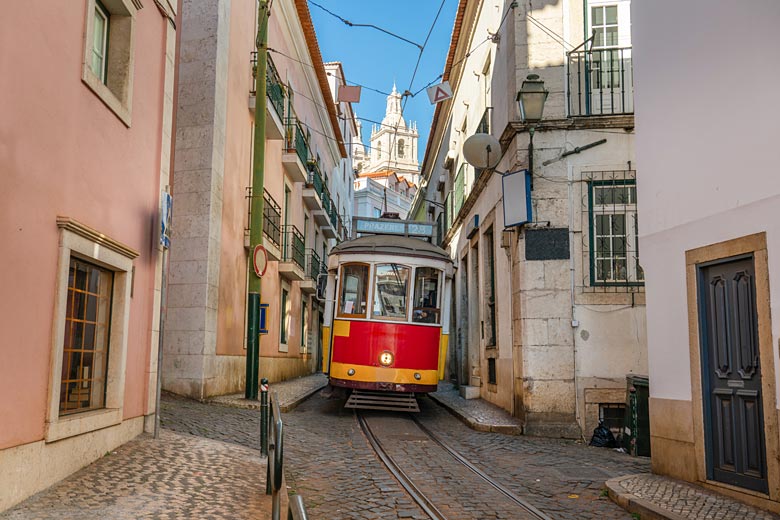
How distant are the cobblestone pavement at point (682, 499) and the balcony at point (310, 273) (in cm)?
1748

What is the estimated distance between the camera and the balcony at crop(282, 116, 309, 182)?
20141mm

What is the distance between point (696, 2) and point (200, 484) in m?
6.20

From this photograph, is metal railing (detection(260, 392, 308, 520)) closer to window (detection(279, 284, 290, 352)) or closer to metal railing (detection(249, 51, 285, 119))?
metal railing (detection(249, 51, 285, 119))

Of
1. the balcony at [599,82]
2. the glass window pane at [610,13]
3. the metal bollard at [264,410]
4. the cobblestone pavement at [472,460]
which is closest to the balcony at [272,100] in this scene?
the balcony at [599,82]

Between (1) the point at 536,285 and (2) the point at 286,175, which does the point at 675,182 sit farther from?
(2) the point at 286,175

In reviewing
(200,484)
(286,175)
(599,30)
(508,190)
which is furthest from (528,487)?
(286,175)

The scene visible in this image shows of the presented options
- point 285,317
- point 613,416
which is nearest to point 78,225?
point 613,416

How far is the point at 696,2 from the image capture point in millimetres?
6691

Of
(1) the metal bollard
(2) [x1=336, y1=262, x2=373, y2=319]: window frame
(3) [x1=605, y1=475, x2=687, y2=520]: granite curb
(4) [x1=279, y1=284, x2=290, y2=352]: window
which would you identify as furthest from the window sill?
(4) [x1=279, y1=284, x2=290, y2=352]: window

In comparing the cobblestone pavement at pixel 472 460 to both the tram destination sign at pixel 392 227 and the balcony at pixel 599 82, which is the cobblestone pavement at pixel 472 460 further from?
the tram destination sign at pixel 392 227

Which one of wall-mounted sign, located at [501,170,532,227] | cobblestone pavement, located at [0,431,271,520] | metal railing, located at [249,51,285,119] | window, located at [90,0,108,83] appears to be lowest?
cobblestone pavement, located at [0,431,271,520]

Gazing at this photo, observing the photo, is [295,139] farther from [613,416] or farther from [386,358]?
[613,416]

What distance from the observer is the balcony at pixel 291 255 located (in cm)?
1972

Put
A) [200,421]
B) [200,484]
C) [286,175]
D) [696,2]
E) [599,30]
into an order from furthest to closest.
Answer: [286,175] → [599,30] → [200,421] → [696,2] → [200,484]
